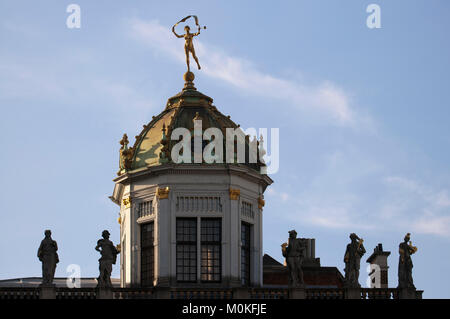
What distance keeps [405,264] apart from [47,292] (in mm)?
16627

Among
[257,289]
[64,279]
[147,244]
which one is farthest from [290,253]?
[64,279]

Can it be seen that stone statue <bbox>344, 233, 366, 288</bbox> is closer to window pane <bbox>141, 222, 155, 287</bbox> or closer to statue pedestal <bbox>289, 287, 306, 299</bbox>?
statue pedestal <bbox>289, 287, 306, 299</bbox>

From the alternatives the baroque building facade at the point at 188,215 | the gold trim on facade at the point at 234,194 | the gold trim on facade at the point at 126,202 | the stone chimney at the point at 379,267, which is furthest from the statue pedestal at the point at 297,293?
the stone chimney at the point at 379,267

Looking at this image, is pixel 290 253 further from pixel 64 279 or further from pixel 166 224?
pixel 64 279

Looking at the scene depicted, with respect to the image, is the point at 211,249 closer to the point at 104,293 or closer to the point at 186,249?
the point at 186,249

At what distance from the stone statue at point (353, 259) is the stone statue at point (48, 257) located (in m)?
13.5

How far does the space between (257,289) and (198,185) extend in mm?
6736

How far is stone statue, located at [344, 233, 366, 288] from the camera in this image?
75125mm

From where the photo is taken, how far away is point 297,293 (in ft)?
245

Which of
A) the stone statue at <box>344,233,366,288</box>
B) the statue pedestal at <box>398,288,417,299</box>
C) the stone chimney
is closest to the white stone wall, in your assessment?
the stone statue at <box>344,233,366,288</box>

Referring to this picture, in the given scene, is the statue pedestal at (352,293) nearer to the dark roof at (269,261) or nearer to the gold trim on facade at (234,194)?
the gold trim on facade at (234,194)

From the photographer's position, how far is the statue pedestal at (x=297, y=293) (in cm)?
7450

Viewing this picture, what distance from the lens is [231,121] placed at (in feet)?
268
